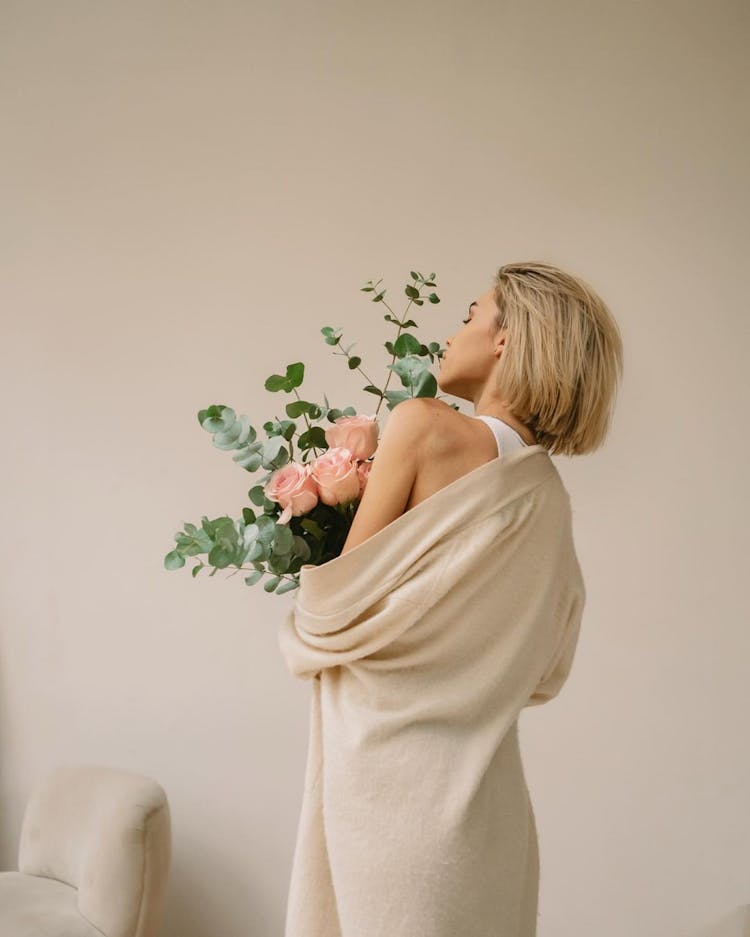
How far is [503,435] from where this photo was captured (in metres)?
1.56

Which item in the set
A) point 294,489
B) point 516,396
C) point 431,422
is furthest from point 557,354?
point 294,489

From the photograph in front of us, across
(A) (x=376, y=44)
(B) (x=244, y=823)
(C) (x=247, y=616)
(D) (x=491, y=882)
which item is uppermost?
(A) (x=376, y=44)

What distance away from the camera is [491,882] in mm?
1496

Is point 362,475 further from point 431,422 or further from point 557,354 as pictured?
point 557,354

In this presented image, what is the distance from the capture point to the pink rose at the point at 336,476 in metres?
1.55

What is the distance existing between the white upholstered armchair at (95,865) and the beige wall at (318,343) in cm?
43

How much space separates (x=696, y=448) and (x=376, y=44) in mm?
1370

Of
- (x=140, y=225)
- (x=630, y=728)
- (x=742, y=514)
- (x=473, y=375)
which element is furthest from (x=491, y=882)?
(x=140, y=225)

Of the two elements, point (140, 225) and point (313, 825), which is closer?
point (313, 825)

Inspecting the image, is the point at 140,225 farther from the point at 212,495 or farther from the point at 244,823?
the point at 244,823

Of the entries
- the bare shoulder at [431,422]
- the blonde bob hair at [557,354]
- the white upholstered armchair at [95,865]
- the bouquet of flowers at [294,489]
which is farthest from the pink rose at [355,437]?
the white upholstered armchair at [95,865]

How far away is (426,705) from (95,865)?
1133 millimetres

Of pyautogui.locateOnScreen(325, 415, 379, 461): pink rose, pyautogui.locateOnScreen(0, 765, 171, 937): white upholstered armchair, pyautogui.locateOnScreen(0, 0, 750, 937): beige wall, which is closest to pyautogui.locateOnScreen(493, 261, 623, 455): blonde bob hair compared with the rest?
pyautogui.locateOnScreen(325, 415, 379, 461): pink rose

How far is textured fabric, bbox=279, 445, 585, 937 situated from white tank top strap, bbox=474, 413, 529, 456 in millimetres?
36
